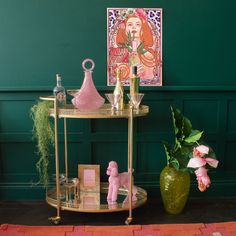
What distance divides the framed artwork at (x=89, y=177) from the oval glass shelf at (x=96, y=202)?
44mm

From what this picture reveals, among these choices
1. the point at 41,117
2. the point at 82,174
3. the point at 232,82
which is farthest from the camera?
the point at 232,82

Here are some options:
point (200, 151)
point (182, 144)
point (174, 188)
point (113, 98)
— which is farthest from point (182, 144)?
point (113, 98)

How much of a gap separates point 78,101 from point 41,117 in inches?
12.3

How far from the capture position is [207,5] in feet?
7.97

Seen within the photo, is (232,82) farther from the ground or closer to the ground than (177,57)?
closer to the ground

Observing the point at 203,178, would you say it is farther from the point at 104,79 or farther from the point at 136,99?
the point at 104,79

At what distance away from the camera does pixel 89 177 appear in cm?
237

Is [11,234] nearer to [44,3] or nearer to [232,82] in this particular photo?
[44,3]

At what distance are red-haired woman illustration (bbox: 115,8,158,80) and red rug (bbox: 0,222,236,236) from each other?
3.89 feet

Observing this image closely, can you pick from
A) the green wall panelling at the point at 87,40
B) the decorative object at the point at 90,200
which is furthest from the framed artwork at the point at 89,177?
the green wall panelling at the point at 87,40

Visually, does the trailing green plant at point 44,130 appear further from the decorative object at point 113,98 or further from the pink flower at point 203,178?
the pink flower at point 203,178

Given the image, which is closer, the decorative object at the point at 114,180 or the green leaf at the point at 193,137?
the green leaf at the point at 193,137

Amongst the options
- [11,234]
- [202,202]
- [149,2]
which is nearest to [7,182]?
[11,234]

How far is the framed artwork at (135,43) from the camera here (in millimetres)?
2406
